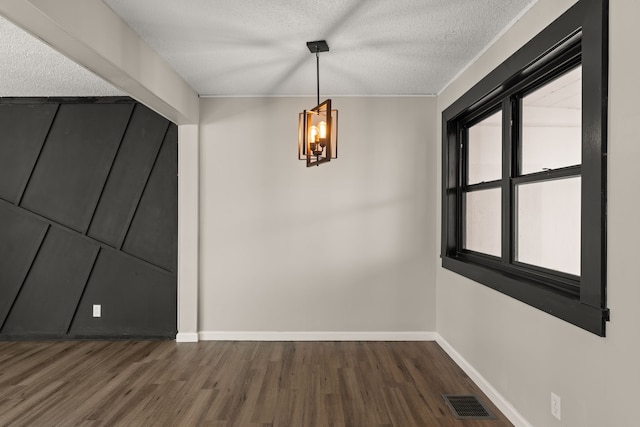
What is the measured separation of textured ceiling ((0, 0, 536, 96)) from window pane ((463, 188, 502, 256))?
1154 millimetres

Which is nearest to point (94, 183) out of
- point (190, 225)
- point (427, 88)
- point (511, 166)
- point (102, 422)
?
point (190, 225)

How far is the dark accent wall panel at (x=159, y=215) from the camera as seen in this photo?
4.64 meters

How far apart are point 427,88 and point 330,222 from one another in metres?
1.70

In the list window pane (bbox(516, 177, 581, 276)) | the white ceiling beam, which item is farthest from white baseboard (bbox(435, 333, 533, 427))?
the white ceiling beam

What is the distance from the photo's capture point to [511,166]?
120 inches

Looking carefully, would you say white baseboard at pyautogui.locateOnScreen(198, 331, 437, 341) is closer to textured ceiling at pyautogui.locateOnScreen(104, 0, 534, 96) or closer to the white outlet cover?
Answer: the white outlet cover

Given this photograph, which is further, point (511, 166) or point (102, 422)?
point (511, 166)

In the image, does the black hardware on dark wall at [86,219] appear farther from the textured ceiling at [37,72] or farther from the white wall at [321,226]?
A: the white wall at [321,226]

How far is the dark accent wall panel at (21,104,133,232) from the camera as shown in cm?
462

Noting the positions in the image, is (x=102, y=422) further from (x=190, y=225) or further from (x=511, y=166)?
(x=511, y=166)

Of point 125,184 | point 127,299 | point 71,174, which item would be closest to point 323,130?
point 125,184

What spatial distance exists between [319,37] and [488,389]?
2.86 meters

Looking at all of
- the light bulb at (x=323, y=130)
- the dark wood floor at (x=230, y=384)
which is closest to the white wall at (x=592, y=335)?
the dark wood floor at (x=230, y=384)

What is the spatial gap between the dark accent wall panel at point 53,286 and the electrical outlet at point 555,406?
435cm
